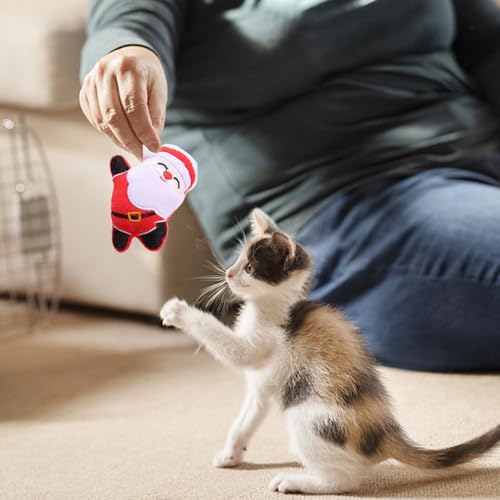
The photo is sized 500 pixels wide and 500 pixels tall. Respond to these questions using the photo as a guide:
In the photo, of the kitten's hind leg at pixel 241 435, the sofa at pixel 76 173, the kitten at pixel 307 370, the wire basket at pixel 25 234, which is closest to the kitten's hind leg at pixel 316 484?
the kitten at pixel 307 370

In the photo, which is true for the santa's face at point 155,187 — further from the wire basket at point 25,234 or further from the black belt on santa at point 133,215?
the wire basket at point 25,234

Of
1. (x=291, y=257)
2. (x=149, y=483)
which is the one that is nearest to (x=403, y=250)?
(x=291, y=257)

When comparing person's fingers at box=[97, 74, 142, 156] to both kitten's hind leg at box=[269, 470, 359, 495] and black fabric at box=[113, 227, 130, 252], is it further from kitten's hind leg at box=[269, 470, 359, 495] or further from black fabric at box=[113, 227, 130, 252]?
kitten's hind leg at box=[269, 470, 359, 495]

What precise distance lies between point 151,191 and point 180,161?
67 mm

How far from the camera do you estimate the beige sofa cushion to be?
5.17 feet

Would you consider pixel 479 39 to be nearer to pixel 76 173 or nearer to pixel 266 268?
pixel 76 173

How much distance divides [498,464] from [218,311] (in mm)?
608

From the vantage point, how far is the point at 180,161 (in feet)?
3.16

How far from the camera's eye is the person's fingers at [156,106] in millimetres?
980

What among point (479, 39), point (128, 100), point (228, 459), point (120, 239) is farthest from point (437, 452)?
point (479, 39)

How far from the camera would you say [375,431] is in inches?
34.9

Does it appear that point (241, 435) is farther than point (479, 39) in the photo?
No

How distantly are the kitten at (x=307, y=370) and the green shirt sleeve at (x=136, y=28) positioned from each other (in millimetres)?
365

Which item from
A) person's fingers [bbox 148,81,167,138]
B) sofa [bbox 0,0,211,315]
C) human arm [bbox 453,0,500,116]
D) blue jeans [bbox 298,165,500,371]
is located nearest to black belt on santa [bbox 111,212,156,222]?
person's fingers [bbox 148,81,167,138]
